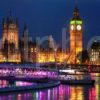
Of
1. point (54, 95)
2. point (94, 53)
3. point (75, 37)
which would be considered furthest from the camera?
point (94, 53)

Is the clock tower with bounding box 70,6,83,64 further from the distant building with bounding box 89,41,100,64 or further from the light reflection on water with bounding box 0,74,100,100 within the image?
the light reflection on water with bounding box 0,74,100,100

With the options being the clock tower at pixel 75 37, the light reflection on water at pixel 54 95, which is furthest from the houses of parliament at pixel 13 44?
the light reflection on water at pixel 54 95

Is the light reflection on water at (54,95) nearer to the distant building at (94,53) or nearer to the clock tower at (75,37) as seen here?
the clock tower at (75,37)

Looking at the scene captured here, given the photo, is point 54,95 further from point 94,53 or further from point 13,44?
point 94,53

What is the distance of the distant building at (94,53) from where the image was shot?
10779 centimetres

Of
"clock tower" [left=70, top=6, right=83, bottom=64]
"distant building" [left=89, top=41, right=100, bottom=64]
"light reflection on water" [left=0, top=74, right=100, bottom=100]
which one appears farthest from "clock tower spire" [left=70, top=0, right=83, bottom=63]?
"light reflection on water" [left=0, top=74, right=100, bottom=100]

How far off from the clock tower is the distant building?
351cm

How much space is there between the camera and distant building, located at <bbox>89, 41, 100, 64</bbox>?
10779 cm

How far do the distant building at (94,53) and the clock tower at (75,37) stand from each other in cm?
351

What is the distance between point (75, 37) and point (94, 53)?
7336 mm

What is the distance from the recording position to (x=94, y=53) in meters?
111

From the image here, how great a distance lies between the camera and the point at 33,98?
120 feet

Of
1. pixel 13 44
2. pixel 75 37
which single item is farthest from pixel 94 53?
pixel 13 44

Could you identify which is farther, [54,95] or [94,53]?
[94,53]
